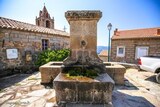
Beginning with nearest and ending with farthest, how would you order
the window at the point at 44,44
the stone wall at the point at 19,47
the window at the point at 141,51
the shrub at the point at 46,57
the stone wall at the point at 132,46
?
the stone wall at the point at 19,47 → the shrub at the point at 46,57 → the window at the point at 44,44 → the stone wall at the point at 132,46 → the window at the point at 141,51

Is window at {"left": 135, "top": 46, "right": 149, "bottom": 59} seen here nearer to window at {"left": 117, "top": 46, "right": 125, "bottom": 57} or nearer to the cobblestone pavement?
window at {"left": 117, "top": 46, "right": 125, "bottom": 57}

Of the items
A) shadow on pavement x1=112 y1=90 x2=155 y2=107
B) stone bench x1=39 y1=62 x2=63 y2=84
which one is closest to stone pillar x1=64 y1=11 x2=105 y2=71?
shadow on pavement x1=112 y1=90 x2=155 y2=107

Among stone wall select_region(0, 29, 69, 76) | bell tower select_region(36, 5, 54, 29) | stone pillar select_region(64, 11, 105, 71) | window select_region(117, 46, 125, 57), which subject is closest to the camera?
stone pillar select_region(64, 11, 105, 71)

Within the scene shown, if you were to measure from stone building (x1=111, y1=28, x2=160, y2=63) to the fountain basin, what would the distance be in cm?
1268

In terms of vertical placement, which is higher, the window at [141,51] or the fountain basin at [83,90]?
the window at [141,51]

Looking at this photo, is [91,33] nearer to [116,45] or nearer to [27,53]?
[27,53]

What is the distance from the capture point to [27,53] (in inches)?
317

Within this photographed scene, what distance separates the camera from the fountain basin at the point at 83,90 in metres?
2.80

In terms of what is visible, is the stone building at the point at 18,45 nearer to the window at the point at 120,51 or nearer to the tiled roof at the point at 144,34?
the window at the point at 120,51

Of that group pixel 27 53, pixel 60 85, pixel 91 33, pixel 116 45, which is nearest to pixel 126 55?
pixel 116 45

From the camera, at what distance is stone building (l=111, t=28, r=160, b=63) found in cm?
1309

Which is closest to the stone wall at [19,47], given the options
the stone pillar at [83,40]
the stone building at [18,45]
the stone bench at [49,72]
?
the stone building at [18,45]

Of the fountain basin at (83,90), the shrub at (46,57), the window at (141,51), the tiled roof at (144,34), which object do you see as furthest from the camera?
the window at (141,51)

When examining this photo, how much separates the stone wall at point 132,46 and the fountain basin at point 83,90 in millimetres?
12811
